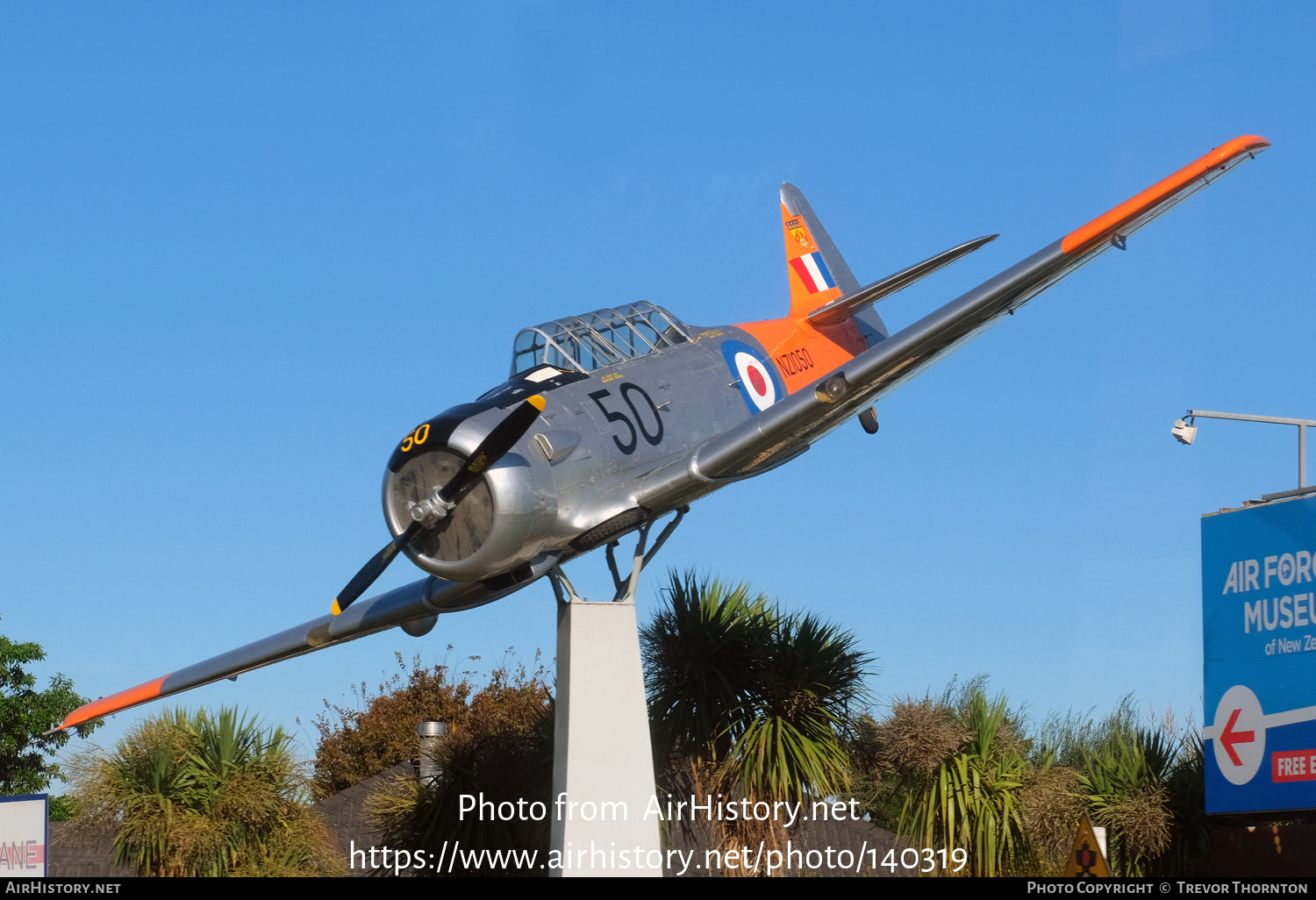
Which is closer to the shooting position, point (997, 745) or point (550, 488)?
point (550, 488)

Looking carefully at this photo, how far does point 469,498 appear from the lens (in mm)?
13250

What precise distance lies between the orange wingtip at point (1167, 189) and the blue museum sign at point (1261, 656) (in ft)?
28.9

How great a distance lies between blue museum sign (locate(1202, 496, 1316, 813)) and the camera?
19484 millimetres

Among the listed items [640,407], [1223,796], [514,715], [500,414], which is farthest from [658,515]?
[514,715]

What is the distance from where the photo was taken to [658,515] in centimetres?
1492

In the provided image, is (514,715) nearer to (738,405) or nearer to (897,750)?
(897,750)

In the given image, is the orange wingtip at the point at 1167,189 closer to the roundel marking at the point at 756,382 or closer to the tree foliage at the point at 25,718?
the roundel marking at the point at 756,382

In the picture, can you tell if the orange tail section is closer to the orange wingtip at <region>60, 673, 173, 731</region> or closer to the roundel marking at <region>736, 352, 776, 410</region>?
the roundel marking at <region>736, 352, 776, 410</region>

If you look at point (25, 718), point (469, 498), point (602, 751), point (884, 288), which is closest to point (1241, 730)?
point (884, 288)

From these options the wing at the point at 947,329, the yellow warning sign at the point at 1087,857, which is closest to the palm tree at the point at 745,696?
the wing at the point at 947,329

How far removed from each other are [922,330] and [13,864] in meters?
12.0

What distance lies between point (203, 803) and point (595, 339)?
814 centimetres

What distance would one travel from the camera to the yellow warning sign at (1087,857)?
8.95m

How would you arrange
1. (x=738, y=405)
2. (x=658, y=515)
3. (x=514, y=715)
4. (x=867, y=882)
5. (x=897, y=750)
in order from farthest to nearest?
(x=514, y=715) → (x=897, y=750) → (x=738, y=405) → (x=658, y=515) → (x=867, y=882)
